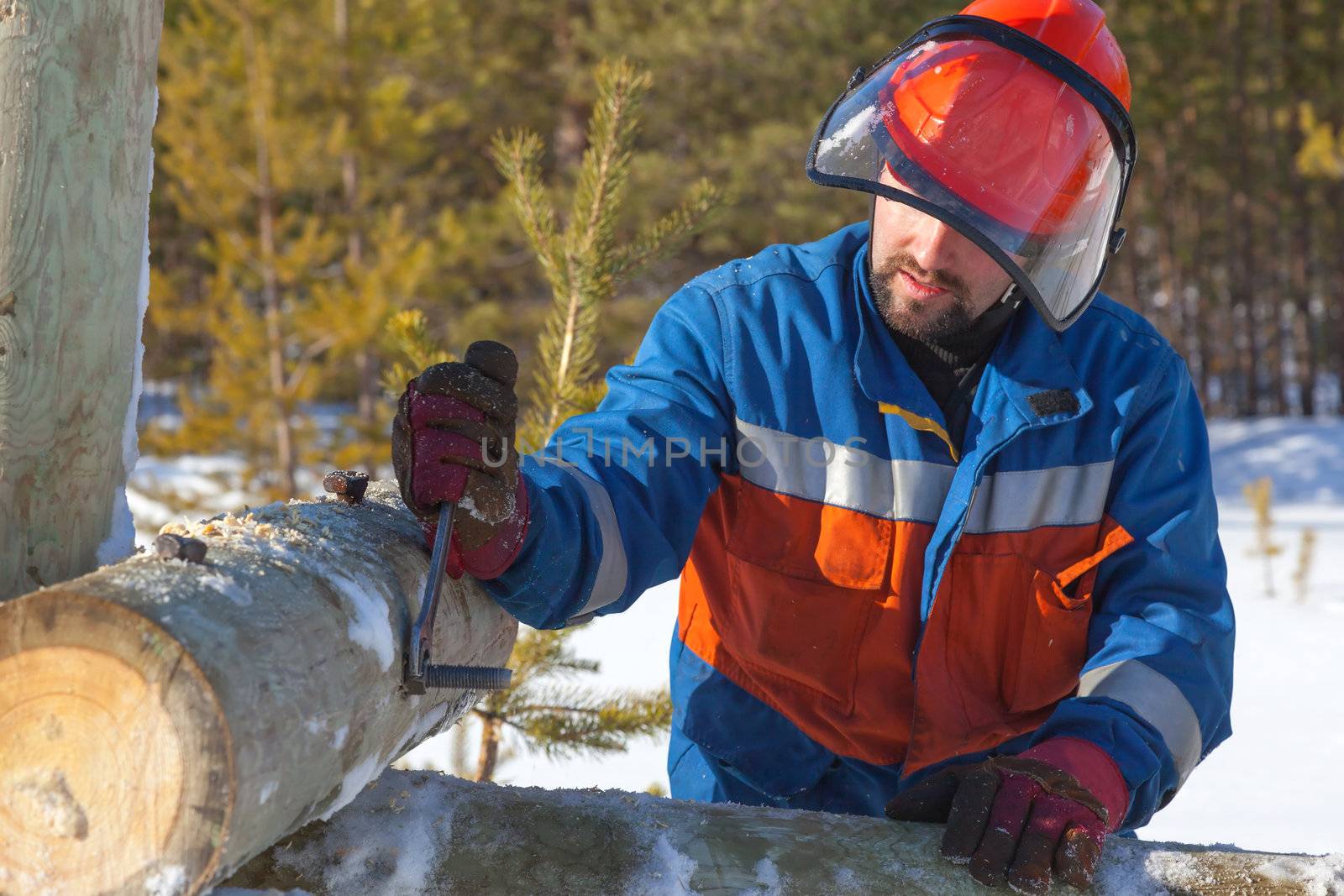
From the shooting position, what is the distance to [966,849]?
1.54 meters

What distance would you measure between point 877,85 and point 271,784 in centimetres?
173

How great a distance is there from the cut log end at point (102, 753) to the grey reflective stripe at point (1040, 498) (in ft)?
4.70

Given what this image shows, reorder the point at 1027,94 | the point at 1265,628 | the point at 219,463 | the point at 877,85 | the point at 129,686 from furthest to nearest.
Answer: the point at 219,463
the point at 1265,628
the point at 877,85
the point at 1027,94
the point at 129,686

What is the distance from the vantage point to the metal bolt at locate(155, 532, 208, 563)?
1.29 metres

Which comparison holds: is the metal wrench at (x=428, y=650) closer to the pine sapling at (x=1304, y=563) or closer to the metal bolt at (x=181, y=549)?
the metal bolt at (x=181, y=549)

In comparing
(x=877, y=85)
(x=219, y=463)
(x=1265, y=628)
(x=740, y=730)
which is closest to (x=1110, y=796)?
(x=740, y=730)

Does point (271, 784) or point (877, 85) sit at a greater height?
point (877, 85)

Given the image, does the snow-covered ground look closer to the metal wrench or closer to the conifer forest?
the metal wrench

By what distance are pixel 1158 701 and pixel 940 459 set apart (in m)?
0.57

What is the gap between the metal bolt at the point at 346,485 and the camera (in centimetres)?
171

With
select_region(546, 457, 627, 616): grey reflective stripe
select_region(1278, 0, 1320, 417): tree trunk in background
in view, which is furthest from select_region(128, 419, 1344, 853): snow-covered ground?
select_region(1278, 0, 1320, 417): tree trunk in background

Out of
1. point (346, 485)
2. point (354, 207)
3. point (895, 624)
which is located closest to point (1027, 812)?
point (895, 624)

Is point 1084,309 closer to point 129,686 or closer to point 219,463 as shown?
point 129,686

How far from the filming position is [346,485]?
5.64 feet
